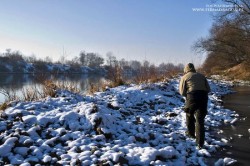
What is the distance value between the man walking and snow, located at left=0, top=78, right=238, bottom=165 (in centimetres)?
39

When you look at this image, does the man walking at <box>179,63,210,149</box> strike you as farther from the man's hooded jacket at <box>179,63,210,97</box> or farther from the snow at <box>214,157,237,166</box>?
the snow at <box>214,157,237,166</box>

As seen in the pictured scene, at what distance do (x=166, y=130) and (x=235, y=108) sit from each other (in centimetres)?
575

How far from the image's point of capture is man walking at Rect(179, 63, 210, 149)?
6.75 m

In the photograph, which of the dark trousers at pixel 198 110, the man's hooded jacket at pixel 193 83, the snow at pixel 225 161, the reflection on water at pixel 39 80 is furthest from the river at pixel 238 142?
the reflection on water at pixel 39 80

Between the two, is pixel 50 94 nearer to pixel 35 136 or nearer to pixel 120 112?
pixel 120 112

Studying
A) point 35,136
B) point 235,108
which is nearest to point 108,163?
point 35,136

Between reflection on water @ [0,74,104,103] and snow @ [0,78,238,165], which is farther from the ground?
reflection on water @ [0,74,104,103]

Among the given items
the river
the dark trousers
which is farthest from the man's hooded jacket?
the river

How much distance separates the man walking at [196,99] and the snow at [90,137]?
0.39m

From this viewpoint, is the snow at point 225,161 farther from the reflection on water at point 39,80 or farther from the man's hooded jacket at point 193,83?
the reflection on water at point 39,80

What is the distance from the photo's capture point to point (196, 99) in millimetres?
6891

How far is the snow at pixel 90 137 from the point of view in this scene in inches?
217

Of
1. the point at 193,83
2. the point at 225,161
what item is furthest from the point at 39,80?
the point at 225,161

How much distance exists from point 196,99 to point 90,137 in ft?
8.55
